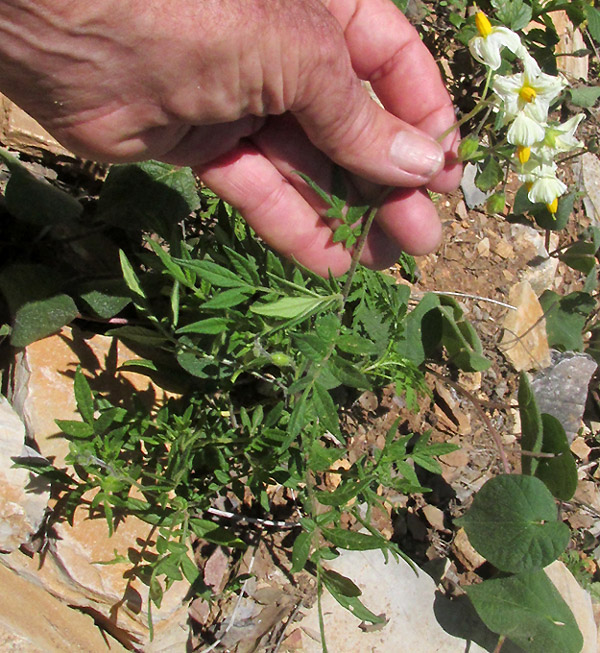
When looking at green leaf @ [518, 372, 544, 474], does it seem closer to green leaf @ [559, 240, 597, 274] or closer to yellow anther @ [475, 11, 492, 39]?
green leaf @ [559, 240, 597, 274]

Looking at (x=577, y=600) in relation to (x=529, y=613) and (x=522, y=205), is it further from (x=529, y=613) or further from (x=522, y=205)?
(x=522, y=205)

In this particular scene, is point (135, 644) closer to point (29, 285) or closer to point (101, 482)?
point (101, 482)

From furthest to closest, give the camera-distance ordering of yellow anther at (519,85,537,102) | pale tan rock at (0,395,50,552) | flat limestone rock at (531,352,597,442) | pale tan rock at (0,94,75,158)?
flat limestone rock at (531,352,597,442)
pale tan rock at (0,94,75,158)
pale tan rock at (0,395,50,552)
yellow anther at (519,85,537,102)

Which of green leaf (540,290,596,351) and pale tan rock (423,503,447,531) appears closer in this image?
pale tan rock (423,503,447,531)

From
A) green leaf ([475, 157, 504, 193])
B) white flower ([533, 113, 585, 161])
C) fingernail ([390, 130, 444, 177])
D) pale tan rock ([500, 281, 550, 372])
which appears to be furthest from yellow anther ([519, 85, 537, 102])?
pale tan rock ([500, 281, 550, 372])

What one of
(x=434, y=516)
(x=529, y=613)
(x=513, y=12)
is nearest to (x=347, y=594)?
(x=529, y=613)

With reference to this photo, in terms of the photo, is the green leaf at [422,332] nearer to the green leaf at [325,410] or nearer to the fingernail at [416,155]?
the fingernail at [416,155]

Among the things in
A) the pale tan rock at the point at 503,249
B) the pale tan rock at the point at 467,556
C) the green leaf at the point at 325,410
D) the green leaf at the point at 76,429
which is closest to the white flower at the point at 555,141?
the green leaf at the point at 325,410
